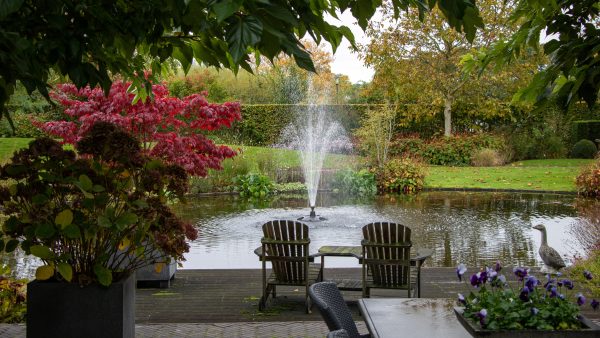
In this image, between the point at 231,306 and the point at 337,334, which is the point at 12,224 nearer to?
the point at 337,334

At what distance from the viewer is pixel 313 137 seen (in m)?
Result: 26.7

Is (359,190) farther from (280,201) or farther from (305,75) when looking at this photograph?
(305,75)

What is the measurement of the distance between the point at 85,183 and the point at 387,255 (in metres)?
3.52

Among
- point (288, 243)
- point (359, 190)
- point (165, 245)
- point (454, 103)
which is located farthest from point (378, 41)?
point (165, 245)

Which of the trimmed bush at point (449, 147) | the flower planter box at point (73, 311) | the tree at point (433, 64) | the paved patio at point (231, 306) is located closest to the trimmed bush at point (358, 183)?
the trimmed bush at point (449, 147)

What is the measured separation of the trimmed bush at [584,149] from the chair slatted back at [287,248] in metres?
24.1

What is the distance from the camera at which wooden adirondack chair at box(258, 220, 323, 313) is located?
268 inches

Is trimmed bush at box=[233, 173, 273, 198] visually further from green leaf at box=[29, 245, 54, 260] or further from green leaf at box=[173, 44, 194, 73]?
green leaf at box=[173, 44, 194, 73]

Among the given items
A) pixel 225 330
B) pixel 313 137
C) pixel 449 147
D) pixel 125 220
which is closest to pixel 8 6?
pixel 125 220

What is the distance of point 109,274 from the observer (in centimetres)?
423

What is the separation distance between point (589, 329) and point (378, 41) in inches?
1027

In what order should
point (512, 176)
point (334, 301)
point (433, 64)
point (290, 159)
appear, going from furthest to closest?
1. point (433, 64)
2. point (290, 159)
3. point (512, 176)
4. point (334, 301)

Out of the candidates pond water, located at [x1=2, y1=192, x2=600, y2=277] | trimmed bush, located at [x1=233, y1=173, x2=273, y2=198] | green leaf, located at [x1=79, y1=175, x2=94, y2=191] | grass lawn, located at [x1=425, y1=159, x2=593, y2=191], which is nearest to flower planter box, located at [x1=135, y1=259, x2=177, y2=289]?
pond water, located at [x1=2, y1=192, x2=600, y2=277]

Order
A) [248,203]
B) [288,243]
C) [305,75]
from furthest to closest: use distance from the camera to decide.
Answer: [305,75], [248,203], [288,243]
